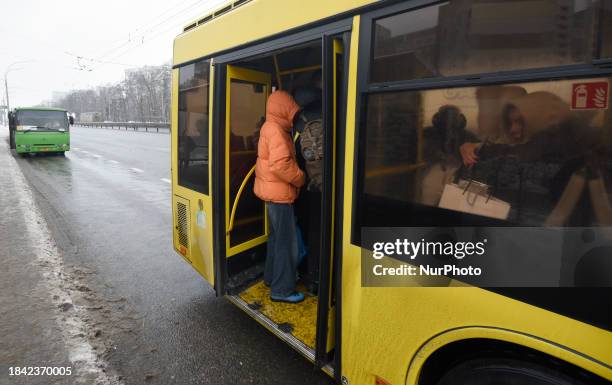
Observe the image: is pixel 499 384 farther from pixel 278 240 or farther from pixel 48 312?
pixel 48 312

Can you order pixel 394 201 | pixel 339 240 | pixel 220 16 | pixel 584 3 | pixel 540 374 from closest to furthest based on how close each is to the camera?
pixel 584 3 < pixel 540 374 < pixel 394 201 < pixel 339 240 < pixel 220 16

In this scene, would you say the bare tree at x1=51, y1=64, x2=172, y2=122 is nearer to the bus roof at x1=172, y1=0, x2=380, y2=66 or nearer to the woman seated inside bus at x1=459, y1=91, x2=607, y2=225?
the bus roof at x1=172, y1=0, x2=380, y2=66

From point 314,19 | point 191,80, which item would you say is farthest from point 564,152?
point 191,80

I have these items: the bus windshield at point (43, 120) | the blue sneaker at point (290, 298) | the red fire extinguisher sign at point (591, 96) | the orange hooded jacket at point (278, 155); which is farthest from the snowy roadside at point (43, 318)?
the bus windshield at point (43, 120)

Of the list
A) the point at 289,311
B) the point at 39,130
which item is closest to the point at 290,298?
the point at 289,311

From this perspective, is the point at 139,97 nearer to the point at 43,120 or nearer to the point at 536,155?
the point at 43,120

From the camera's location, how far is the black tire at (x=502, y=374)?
146 centimetres

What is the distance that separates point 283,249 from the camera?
11.0 ft

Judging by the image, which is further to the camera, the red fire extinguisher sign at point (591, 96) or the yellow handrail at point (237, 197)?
the yellow handrail at point (237, 197)

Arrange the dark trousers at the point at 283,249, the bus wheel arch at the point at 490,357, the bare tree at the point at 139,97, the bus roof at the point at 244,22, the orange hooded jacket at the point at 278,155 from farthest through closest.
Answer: the bare tree at the point at 139,97 → the dark trousers at the point at 283,249 → the orange hooded jacket at the point at 278,155 → the bus roof at the point at 244,22 → the bus wheel arch at the point at 490,357

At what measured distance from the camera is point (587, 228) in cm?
135

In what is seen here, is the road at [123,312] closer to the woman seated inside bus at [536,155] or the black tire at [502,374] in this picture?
the black tire at [502,374]

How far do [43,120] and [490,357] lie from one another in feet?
69.7

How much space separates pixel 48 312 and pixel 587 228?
4.30m
